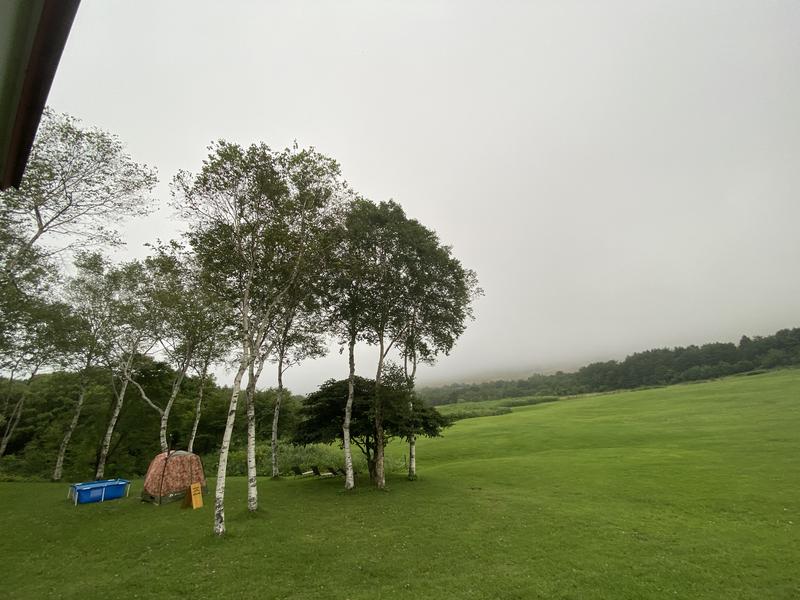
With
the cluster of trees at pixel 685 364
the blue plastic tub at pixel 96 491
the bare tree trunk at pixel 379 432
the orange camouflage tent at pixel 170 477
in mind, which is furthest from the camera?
the cluster of trees at pixel 685 364

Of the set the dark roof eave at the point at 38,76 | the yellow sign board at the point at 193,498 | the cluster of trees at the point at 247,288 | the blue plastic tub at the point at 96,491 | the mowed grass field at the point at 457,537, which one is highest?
the cluster of trees at the point at 247,288

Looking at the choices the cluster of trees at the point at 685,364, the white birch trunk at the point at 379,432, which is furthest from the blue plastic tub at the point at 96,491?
the cluster of trees at the point at 685,364

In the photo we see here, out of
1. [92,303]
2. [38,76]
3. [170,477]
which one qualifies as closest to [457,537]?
[170,477]

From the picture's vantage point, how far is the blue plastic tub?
86.0 ft

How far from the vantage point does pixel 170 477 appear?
26.8 m

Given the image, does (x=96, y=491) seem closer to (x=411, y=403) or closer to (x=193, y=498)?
(x=193, y=498)

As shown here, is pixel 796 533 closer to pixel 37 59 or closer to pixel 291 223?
pixel 37 59

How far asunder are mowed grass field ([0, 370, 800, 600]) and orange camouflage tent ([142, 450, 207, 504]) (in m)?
1.76

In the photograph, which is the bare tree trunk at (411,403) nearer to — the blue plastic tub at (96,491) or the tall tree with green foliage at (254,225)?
the tall tree with green foliage at (254,225)

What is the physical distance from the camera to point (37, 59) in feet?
7.43

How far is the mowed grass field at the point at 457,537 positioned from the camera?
14.0 metres

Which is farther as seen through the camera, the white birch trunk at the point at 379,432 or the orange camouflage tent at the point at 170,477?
the white birch trunk at the point at 379,432

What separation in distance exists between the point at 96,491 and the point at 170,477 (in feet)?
17.9

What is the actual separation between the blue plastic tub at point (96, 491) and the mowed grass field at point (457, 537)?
1201 millimetres
